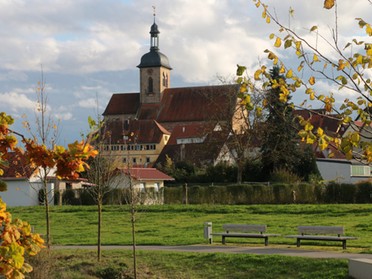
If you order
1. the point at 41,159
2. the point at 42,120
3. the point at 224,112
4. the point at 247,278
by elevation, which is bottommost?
the point at 247,278

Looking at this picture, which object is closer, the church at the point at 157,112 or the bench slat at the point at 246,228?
the bench slat at the point at 246,228

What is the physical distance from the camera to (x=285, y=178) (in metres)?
55.4

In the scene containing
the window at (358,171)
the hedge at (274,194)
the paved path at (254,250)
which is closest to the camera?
the paved path at (254,250)

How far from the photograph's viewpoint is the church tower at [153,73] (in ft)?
425

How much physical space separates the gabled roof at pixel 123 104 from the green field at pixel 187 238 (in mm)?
88357

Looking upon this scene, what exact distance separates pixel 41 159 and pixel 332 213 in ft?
91.5

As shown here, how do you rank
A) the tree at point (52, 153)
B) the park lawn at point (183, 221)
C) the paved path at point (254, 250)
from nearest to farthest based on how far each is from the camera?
the tree at point (52, 153) → the paved path at point (254, 250) → the park lawn at point (183, 221)

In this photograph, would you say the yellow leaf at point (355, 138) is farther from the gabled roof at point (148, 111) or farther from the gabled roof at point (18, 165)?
the gabled roof at point (148, 111)

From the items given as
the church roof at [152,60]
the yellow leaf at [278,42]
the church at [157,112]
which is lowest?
the yellow leaf at [278,42]

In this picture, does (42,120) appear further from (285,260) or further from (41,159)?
(41,159)

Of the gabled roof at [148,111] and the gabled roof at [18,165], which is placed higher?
the gabled roof at [148,111]

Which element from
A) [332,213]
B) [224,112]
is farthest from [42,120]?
[224,112]

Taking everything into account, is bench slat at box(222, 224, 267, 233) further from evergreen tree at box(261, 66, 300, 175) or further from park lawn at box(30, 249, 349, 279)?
evergreen tree at box(261, 66, 300, 175)

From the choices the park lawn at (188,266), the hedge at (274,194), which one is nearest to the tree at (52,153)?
the park lawn at (188,266)
